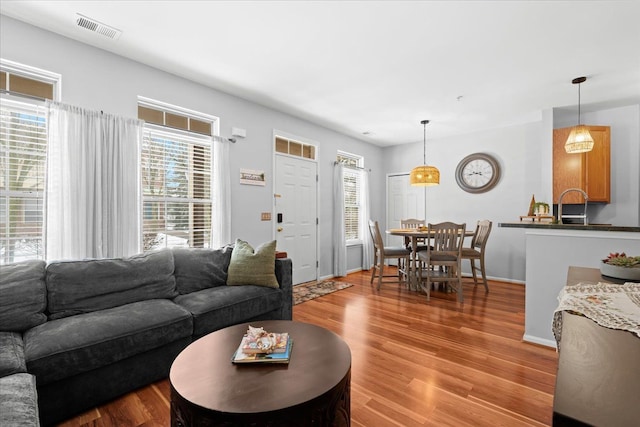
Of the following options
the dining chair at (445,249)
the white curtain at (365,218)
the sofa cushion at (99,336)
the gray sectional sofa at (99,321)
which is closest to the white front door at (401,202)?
the white curtain at (365,218)

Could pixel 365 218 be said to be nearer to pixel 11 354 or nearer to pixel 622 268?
pixel 622 268

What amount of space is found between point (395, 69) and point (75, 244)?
346 centimetres

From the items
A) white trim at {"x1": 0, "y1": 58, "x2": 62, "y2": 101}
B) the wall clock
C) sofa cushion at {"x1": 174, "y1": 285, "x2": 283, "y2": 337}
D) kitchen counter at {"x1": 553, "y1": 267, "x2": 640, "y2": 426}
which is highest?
white trim at {"x1": 0, "y1": 58, "x2": 62, "y2": 101}

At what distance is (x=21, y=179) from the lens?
95.4 inches

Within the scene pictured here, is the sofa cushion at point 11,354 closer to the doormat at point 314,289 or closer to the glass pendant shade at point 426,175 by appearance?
the doormat at point 314,289

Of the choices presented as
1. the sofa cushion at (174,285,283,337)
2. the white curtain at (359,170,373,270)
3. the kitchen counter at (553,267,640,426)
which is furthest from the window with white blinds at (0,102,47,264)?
the white curtain at (359,170,373,270)

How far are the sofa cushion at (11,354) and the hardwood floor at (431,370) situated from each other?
18.2 inches

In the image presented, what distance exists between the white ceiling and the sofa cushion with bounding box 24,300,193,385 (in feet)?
7.41

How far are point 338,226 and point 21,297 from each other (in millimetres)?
4169

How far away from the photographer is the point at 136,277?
2.39 meters

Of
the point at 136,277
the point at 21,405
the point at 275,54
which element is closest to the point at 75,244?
the point at 136,277

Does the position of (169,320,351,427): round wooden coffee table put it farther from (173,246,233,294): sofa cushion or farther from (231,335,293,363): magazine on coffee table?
(173,246,233,294): sofa cushion

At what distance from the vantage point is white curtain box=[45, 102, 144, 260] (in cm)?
245

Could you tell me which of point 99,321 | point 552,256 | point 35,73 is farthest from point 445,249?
point 35,73
